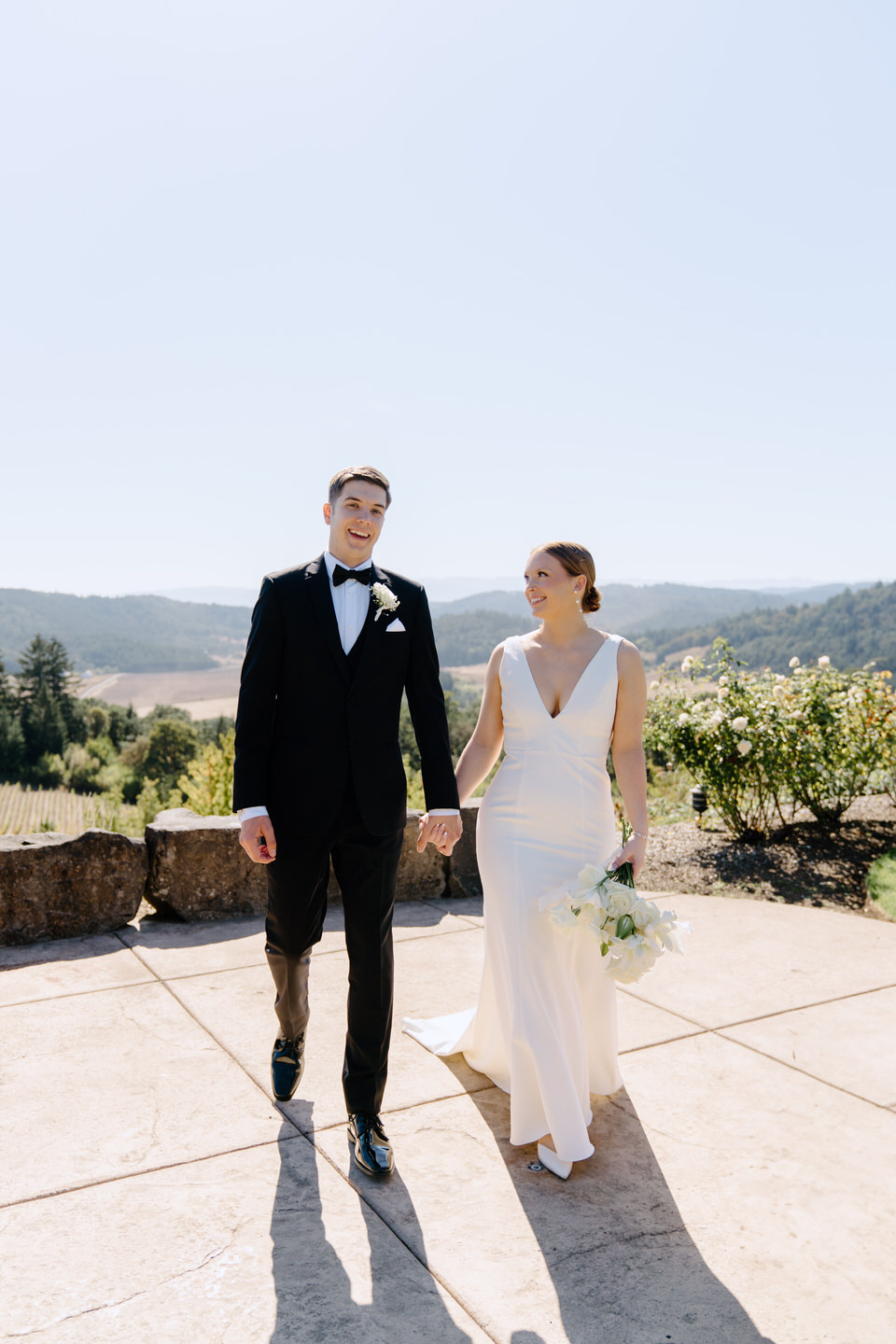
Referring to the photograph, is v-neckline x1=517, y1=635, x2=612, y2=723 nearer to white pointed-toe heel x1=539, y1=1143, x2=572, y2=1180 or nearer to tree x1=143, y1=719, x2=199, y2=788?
white pointed-toe heel x1=539, y1=1143, x2=572, y2=1180

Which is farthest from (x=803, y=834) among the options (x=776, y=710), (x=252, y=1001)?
(x=252, y=1001)

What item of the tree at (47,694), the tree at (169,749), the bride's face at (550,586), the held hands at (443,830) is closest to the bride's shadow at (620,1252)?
the held hands at (443,830)

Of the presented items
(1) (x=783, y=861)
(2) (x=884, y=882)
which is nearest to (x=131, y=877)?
(1) (x=783, y=861)

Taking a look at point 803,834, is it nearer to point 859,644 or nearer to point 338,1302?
point 338,1302

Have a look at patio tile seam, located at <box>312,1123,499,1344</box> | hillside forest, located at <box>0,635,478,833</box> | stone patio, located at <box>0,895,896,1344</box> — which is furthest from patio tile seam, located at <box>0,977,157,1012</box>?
hillside forest, located at <box>0,635,478,833</box>

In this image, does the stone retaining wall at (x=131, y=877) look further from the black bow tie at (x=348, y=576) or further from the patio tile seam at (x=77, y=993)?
the black bow tie at (x=348, y=576)

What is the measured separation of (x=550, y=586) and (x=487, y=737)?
605 millimetres

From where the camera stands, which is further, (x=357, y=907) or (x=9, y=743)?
(x=9, y=743)

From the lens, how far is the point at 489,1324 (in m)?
2.15

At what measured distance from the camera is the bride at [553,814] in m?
3.02

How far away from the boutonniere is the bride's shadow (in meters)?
1.76

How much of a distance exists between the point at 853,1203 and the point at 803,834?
495 centimetres

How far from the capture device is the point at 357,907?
2.86 meters

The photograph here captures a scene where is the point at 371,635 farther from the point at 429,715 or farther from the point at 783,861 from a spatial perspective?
the point at 783,861
